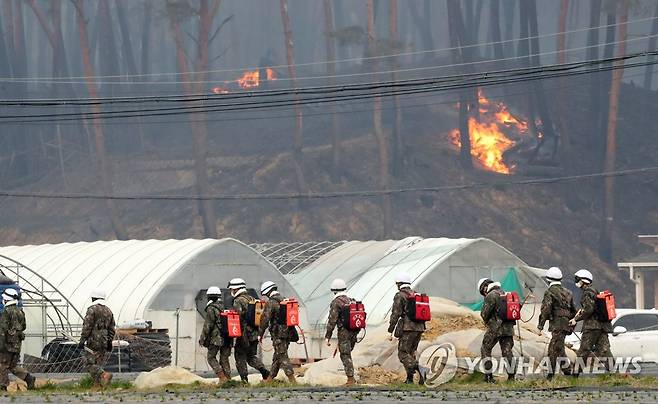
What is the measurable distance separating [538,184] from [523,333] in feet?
184

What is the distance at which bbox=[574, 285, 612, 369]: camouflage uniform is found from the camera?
22656 millimetres

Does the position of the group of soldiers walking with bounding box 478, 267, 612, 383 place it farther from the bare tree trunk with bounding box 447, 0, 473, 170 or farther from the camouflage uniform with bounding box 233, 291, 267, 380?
the bare tree trunk with bounding box 447, 0, 473, 170

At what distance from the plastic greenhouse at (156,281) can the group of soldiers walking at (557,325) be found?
49.4 feet

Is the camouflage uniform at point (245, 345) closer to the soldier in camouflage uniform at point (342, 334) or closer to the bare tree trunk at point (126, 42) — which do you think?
the soldier in camouflage uniform at point (342, 334)

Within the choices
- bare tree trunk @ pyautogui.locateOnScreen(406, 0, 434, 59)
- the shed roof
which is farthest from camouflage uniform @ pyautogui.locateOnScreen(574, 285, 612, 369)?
bare tree trunk @ pyautogui.locateOnScreen(406, 0, 434, 59)

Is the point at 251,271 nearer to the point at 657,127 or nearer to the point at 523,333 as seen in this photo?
the point at 523,333

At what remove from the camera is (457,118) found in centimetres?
8994

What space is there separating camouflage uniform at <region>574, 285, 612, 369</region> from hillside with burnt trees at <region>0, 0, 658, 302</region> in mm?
48346

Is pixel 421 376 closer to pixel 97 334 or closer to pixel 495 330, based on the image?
pixel 495 330

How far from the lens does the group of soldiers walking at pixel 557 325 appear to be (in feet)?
73.5

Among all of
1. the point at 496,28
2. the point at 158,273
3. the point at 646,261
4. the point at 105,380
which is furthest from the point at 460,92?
→ the point at 105,380

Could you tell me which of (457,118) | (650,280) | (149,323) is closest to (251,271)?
(149,323)

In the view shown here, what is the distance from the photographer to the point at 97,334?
75.0 ft

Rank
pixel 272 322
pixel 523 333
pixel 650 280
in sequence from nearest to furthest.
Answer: pixel 272 322
pixel 523 333
pixel 650 280
